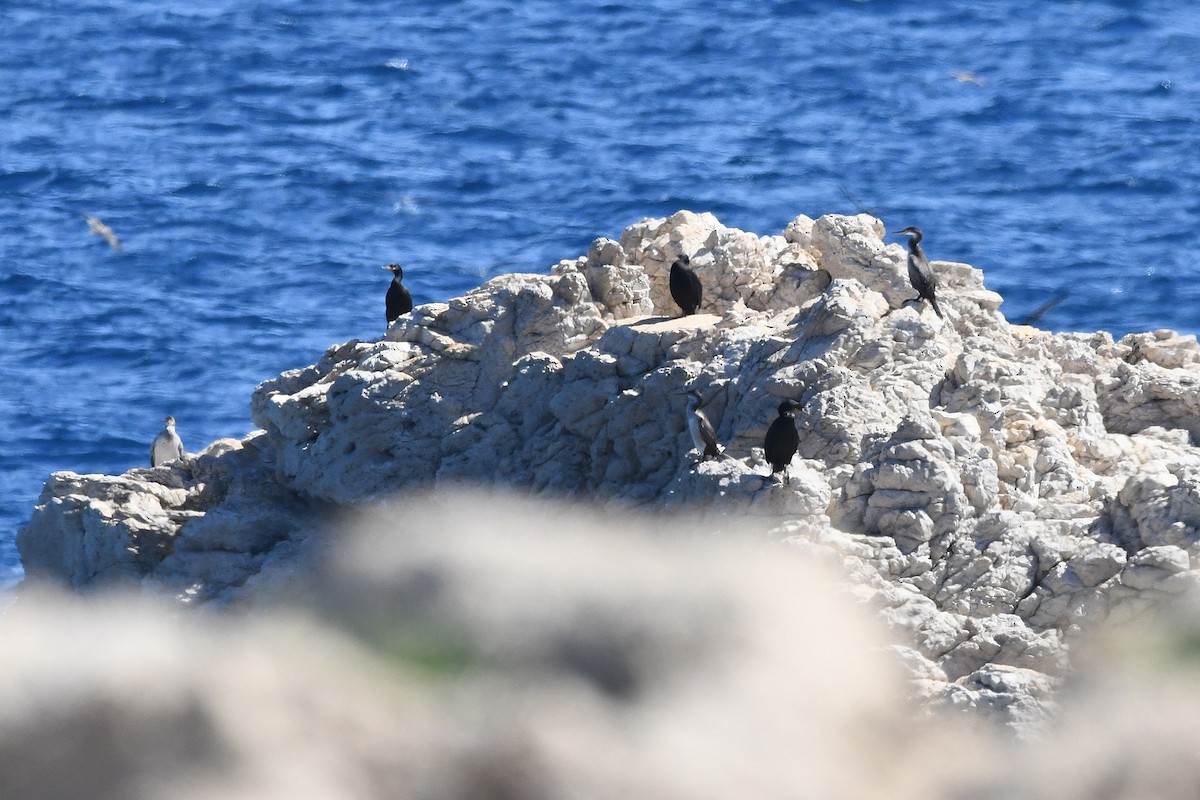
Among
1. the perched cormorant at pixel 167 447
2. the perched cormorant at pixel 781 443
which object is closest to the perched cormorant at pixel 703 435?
the perched cormorant at pixel 781 443

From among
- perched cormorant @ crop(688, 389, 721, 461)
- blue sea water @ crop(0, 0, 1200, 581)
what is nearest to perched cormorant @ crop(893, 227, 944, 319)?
perched cormorant @ crop(688, 389, 721, 461)

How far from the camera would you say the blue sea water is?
3975cm

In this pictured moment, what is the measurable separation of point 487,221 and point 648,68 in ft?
34.7

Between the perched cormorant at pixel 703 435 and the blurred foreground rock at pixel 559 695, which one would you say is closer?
the blurred foreground rock at pixel 559 695

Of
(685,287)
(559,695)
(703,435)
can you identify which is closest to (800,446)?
(703,435)

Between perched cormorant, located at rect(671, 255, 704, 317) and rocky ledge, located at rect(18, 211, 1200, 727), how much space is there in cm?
17

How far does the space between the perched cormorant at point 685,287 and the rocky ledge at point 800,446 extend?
0.54 ft

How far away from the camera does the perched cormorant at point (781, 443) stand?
55.7ft

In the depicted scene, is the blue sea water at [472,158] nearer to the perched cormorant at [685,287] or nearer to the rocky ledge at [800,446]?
the rocky ledge at [800,446]

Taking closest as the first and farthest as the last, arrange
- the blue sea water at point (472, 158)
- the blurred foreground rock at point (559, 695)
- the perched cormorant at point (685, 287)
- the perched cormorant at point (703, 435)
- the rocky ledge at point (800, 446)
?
1. the blurred foreground rock at point (559, 695)
2. the rocky ledge at point (800, 446)
3. the perched cormorant at point (703, 435)
4. the perched cormorant at point (685, 287)
5. the blue sea water at point (472, 158)

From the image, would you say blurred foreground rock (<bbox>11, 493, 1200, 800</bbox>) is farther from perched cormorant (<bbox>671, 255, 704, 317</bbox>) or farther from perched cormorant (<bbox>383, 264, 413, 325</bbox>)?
perched cormorant (<bbox>383, 264, 413, 325</bbox>)

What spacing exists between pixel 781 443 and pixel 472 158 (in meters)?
32.7

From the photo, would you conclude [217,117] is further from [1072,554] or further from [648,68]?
[1072,554]

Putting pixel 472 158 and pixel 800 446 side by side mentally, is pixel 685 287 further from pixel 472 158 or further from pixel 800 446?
pixel 472 158
